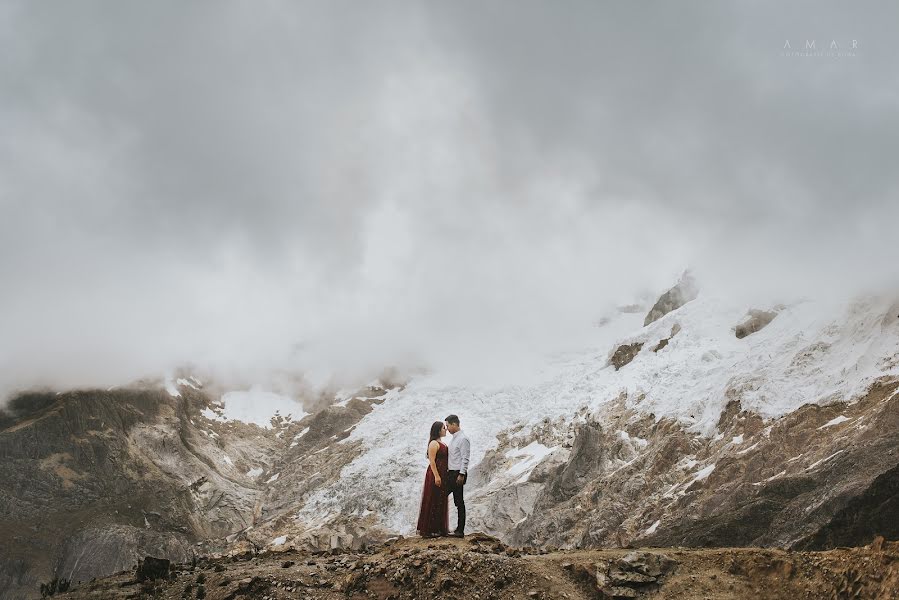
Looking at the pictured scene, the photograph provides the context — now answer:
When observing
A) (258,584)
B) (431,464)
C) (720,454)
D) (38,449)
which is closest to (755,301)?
(720,454)

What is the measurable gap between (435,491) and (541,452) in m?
41.2

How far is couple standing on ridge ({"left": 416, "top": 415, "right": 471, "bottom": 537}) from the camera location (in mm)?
13969

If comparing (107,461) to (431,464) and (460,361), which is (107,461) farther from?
(431,464)

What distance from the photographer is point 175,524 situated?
63188mm

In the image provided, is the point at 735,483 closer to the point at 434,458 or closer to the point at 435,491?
the point at 435,491

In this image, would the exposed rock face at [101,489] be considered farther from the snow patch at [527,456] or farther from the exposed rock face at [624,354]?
the exposed rock face at [624,354]

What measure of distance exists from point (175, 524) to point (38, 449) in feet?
65.8

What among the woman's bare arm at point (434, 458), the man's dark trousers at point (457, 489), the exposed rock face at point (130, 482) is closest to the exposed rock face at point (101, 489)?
the exposed rock face at point (130, 482)

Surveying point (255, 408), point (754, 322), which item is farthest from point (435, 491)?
point (255, 408)

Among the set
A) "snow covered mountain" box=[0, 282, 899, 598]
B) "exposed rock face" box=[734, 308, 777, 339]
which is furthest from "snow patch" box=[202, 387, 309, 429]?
"exposed rock face" box=[734, 308, 777, 339]

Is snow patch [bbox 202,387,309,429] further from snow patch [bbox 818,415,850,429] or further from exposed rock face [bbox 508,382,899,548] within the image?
snow patch [bbox 818,415,850,429]

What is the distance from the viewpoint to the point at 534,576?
39.2 feet

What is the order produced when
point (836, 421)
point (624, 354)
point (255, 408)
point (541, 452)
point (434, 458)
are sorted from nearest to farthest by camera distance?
point (434, 458) → point (836, 421) → point (541, 452) → point (624, 354) → point (255, 408)

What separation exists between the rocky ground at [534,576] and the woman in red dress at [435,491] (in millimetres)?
1208
